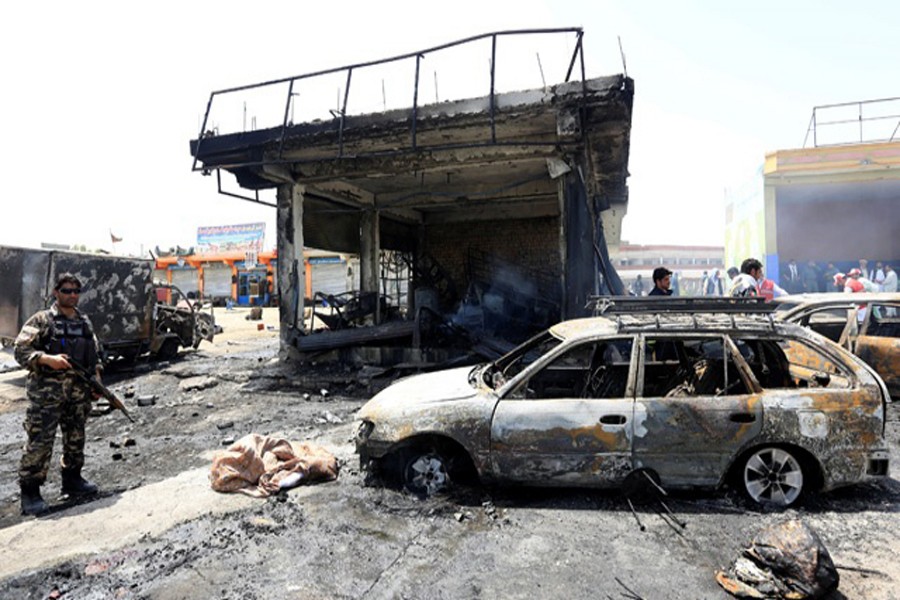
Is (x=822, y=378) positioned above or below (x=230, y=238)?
below

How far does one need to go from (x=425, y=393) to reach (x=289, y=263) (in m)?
6.84

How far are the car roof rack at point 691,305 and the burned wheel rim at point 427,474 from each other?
1915 mm

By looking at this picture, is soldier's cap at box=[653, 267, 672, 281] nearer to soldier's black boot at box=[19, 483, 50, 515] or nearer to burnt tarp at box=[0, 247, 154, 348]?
soldier's black boot at box=[19, 483, 50, 515]

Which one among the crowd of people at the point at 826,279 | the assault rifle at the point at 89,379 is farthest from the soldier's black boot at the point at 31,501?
the crowd of people at the point at 826,279

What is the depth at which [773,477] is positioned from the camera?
11.5ft

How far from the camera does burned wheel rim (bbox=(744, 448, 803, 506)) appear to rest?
3493 millimetres

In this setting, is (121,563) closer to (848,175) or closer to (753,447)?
(753,447)

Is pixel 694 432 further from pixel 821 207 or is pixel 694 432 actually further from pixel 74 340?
pixel 821 207

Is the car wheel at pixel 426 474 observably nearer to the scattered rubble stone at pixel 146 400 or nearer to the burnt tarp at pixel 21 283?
the scattered rubble stone at pixel 146 400

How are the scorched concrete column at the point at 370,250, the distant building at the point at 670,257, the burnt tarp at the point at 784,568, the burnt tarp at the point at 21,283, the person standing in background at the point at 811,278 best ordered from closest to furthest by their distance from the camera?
1. the burnt tarp at the point at 784,568
2. the burnt tarp at the point at 21,283
3. the scorched concrete column at the point at 370,250
4. the person standing in background at the point at 811,278
5. the distant building at the point at 670,257

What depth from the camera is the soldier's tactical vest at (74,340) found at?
3965mm

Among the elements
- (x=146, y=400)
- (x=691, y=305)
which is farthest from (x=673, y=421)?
(x=146, y=400)

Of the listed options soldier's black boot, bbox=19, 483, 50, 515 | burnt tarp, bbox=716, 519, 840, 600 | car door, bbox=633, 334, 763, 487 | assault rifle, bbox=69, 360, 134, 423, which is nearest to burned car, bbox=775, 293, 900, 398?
car door, bbox=633, 334, 763, 487

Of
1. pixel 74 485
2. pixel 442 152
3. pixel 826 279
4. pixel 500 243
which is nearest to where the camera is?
pixel 74 485
